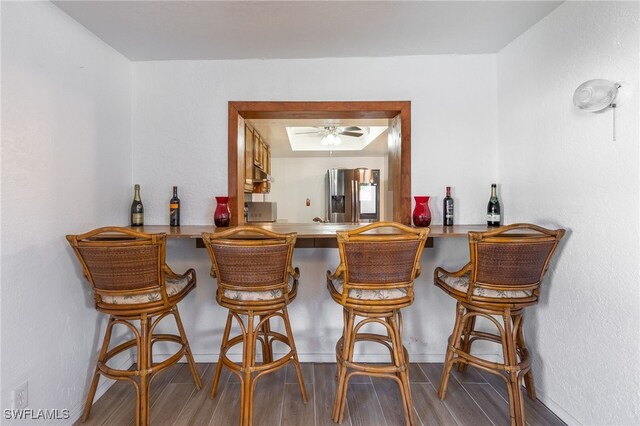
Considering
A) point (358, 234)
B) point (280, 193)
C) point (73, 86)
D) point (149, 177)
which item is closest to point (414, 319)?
point (358, 234)

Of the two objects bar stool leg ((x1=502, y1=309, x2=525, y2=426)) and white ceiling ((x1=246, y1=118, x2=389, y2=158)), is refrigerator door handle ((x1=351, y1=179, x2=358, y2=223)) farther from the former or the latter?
bar stool leg ((x1=502, y1=309, x2=525, y2=426))

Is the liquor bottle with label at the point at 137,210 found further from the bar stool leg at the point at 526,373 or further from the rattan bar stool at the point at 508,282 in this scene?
the bar stool leg at the point at 526,373

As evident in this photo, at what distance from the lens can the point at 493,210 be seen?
1.98 m

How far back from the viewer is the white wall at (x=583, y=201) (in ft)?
4.02

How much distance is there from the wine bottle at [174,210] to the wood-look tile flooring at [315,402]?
101cm

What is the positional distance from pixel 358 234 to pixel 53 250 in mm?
1510

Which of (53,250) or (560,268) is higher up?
(53,250)

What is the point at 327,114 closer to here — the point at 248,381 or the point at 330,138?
the point at 248,381

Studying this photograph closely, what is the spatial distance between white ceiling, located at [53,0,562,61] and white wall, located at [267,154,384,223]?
4072mm

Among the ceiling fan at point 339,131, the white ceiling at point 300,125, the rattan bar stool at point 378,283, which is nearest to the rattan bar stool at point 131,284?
the rattan bar stool at point 378,283

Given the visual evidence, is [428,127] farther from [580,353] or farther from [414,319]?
[580,353]

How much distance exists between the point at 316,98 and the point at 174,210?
1267 millimetres

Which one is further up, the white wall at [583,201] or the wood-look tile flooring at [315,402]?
the white wall at [583,201]

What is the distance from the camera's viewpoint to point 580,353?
144cm
